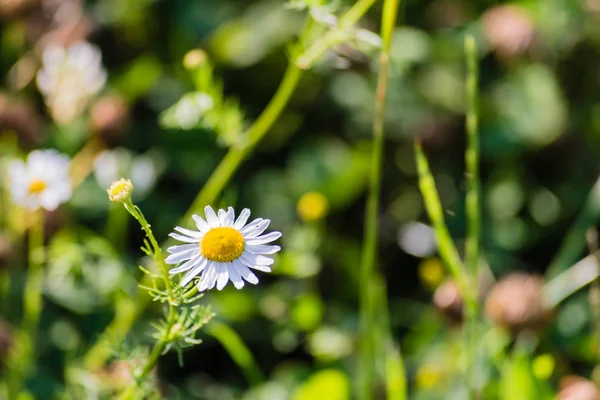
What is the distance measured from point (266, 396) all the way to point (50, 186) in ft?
1.55

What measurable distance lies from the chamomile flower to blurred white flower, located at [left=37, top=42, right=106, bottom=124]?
2.97ft

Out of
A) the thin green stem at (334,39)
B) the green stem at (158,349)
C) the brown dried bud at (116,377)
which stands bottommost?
the green stem at (158,349)

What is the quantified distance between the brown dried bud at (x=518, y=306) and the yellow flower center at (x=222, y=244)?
0.63 m

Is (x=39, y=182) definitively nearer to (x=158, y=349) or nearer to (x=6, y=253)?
(x=6, y=253)

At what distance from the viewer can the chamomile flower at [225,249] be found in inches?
26.8

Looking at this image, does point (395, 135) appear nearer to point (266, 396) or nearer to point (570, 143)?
point (570, 143)

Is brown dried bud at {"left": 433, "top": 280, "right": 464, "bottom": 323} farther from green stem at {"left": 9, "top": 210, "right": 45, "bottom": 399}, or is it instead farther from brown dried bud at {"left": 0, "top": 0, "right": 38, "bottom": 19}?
brown dried bud at {"left": 0, "top": 0, "right": 38, "bottom": 19}

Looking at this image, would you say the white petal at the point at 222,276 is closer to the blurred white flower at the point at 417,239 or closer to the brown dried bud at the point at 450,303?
the brown dried bud at the point at 450,303

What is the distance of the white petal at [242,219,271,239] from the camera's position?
27.0 inches

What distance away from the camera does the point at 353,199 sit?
1.62 metres

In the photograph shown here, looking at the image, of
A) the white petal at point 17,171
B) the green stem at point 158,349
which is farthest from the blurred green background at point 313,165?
the green stem at point 158,349

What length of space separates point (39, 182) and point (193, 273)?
2.29 feet

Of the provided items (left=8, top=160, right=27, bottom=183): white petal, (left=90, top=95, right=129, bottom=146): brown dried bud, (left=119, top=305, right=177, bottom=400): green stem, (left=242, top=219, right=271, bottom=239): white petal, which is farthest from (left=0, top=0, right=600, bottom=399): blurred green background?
(left=242, top=219, right=271, bottom=239): white petal

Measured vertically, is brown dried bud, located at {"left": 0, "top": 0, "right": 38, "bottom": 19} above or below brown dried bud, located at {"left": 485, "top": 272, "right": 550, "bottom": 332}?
above
